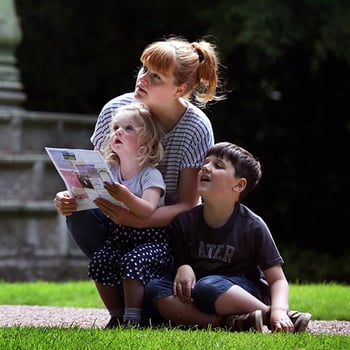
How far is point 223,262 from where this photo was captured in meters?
5.43

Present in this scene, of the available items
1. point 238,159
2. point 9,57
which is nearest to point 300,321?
point 238,159

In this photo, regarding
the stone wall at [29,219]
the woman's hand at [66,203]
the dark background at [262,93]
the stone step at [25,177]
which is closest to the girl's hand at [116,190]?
the woman's hand at [66,203]

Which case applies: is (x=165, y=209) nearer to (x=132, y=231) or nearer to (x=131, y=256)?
(x=132, y=231)

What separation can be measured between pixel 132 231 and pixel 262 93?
35.1 feet

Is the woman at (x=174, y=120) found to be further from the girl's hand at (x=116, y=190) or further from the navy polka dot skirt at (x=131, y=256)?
the girl's hand at (x=116, y=190)

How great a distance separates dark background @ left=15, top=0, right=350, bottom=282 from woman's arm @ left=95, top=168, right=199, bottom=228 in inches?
342

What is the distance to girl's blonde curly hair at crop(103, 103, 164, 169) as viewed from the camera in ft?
17.9

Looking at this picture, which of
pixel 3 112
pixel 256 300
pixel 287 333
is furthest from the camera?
pixel 3 112

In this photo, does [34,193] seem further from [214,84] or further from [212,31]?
[214,84]

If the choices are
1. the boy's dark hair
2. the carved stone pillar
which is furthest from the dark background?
the boy's dark hair

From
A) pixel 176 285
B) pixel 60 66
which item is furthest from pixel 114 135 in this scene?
pixel 60 66

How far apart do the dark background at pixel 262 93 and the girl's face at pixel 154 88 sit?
8767 millimetres

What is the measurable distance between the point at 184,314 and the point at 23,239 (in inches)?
235

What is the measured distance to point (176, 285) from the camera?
532cm
